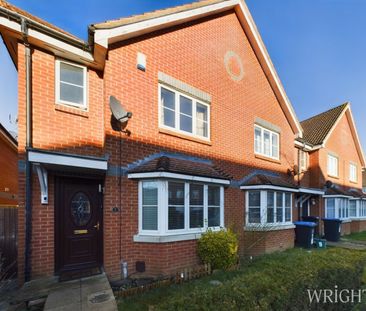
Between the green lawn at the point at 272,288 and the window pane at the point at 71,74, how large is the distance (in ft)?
17.8

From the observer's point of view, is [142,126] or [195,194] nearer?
[142,126]

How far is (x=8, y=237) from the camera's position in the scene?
6.71 metres

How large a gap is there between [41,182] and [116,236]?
235 centimetres

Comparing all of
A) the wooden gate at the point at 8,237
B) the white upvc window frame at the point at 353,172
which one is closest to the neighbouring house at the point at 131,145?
the wooden gate at the point at 8,237

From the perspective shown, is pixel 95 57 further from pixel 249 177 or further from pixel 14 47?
pixel 249 177

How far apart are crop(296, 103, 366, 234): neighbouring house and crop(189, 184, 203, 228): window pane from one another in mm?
9959

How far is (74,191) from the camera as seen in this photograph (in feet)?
22.3

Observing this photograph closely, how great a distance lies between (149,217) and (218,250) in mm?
2256

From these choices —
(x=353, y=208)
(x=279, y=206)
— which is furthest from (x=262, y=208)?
(x=353, y=208)

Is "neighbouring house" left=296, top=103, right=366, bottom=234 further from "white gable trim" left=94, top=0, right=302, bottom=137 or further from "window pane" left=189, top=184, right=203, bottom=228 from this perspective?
"window pane" left=189, top=184, right=203, bottom=228

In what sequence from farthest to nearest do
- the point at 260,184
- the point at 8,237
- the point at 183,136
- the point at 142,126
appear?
the point at 260,184
the point at 183,136
the point at 142,126
the point at 8,237

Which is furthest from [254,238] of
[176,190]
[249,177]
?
[176,190]

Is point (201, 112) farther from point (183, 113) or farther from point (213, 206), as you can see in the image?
point (213, 206)

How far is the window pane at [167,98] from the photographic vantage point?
28.4 ft
